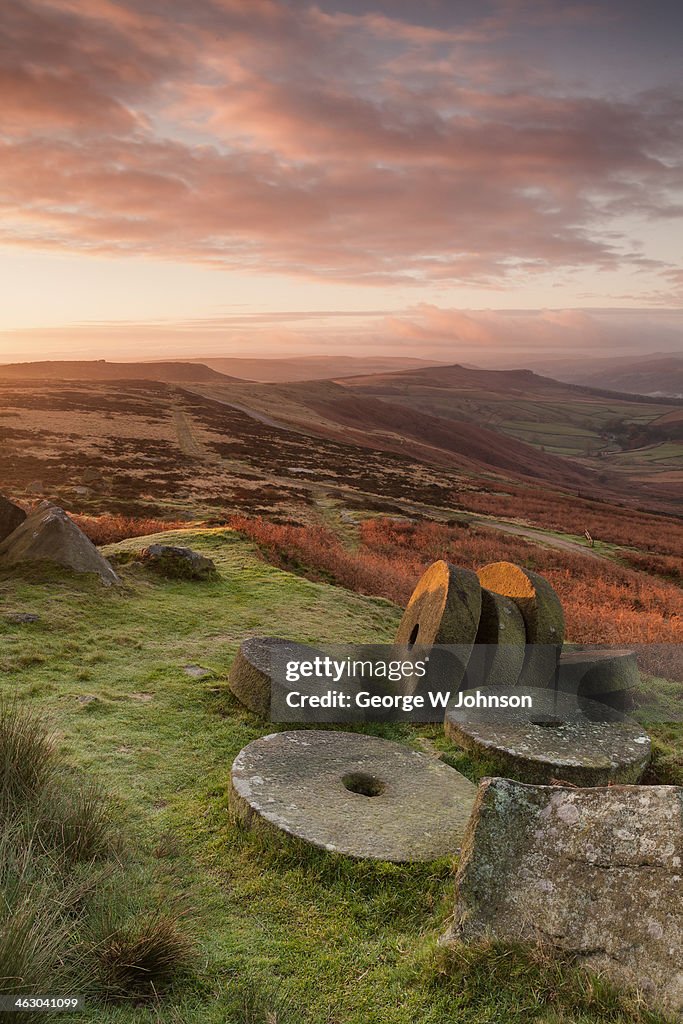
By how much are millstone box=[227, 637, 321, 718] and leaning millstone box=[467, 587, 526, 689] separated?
113 inches

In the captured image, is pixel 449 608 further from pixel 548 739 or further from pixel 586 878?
pixel 586 878

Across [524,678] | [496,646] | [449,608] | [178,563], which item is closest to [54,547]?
[178,563]

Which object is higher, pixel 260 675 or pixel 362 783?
pixel 260 675

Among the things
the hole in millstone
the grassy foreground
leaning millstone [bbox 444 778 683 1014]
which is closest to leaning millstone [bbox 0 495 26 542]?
the grassy foreground

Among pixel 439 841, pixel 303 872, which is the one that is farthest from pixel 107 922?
pixel 439 841

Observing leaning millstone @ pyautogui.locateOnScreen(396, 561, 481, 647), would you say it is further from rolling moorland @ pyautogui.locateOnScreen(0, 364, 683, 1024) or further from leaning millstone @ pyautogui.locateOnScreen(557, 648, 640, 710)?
leaning millstone @ pyautogui.locateOnScreen(557, 648, 640, 710)

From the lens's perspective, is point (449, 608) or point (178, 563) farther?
point (178, 563)

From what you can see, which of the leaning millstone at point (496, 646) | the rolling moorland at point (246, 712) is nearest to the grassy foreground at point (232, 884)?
the rolling moorland at point (246, 712)

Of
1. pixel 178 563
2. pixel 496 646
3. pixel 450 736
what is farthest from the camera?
pixel 178 563

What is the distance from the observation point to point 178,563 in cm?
1680

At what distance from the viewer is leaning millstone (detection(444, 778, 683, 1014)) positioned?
14.8 ft

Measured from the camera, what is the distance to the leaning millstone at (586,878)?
4.52 m

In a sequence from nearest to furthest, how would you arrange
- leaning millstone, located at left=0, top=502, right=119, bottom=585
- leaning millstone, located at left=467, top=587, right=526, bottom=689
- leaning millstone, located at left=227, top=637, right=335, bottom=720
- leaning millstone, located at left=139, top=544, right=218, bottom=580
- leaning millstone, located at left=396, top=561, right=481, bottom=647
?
leaning millstone, located at left=227, top=637, right=335, bottom=720
leaning millstone, located at left=396, top=561, right=481, bottom=647
leaning millstone, located at left=467, top=587, right=526, bottom=689
leaning millstone, located at left=0, top=502, right=119, bottom=585
leaning millstone, located at left=139, top=544, right=218, bottom=580

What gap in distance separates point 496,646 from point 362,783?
160 inches
